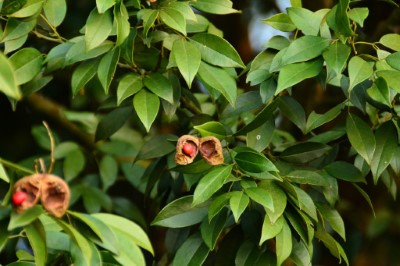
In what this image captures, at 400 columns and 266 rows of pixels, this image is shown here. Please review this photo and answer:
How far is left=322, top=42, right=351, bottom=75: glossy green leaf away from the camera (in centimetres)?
110

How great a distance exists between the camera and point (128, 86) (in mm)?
1220

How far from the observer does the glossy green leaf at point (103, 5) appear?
1054mm

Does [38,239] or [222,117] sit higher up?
[38,239]

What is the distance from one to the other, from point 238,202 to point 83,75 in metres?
0.33

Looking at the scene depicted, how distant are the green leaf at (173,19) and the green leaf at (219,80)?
0.10 metres

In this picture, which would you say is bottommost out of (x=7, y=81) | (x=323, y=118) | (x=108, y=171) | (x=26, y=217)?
(x=108, y=171)

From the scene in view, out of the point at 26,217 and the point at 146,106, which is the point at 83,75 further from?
the point at 26,217

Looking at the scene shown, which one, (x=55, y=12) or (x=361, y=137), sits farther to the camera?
(x=55, y=12)

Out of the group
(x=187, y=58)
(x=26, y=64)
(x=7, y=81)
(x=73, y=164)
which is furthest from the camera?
(x=73, y=164)

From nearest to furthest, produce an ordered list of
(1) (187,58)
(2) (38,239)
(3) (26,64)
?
(2) (38,239) → (1) (187,58) → (3) (26,64)

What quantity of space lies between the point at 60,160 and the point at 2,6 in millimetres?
834

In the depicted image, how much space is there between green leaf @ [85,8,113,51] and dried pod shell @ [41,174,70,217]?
1.05 feet

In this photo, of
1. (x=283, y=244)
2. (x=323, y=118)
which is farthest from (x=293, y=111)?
(x=283, y=244)

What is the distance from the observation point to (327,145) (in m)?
1.37
